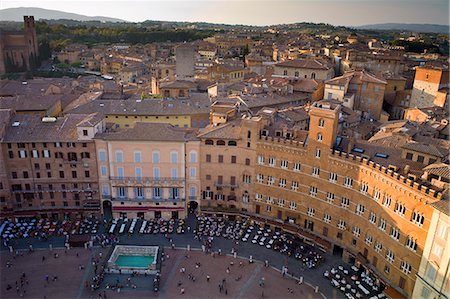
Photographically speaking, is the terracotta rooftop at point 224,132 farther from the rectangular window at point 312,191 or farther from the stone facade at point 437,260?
the stone facade at point 437,260

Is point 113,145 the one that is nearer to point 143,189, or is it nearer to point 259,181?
point 143,189

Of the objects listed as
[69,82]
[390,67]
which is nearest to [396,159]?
[390,67]

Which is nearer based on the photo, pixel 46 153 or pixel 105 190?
pixel 46 153

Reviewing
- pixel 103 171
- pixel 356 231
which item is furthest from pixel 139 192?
pixel 356 231

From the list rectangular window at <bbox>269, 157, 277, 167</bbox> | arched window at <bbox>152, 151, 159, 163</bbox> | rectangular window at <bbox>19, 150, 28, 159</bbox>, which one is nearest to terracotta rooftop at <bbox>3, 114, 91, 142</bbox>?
rectangular window at <bbox>19, 150, 28, 159</bbox>

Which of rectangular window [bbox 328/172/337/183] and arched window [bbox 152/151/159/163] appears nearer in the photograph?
rectangular window [bbox 328/172/337/183]

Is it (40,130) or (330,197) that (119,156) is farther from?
(330,197)

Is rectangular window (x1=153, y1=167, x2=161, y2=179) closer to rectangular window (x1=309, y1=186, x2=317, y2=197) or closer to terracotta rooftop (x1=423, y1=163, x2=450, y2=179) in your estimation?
rectangular window (x1=309, y1=186, x2=317, y2=197)

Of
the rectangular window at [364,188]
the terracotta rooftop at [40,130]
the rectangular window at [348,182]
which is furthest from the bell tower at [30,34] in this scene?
the rectangular window at [364,188]

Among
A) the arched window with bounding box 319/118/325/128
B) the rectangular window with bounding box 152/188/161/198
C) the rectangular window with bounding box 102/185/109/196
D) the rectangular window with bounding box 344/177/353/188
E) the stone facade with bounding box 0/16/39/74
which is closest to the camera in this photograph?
the rectangular window with bounding box 344/177/353/188

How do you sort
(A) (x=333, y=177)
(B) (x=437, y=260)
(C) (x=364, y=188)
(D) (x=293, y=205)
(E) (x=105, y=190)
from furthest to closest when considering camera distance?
(E) (x=105, y=190) < (D) (x=293, y=205) < (A) (x=333, y=177) < (C) (x=364, y=188) < (B) (x=437, y=260)

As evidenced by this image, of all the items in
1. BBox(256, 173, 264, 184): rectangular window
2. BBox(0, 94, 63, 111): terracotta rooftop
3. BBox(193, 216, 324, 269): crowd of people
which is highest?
BBox(0, 94, 63, 111): terracotta rooftop
